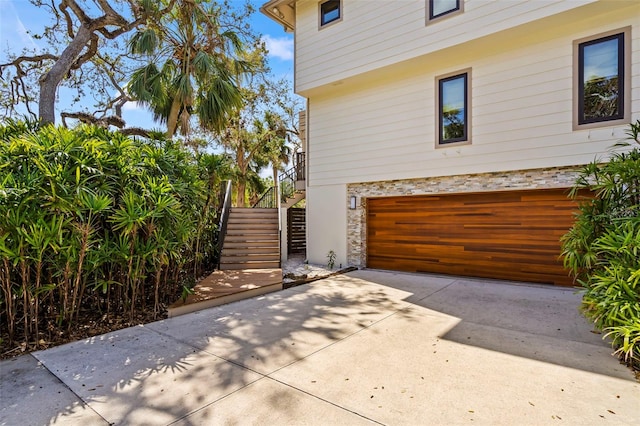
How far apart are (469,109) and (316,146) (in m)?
4.25

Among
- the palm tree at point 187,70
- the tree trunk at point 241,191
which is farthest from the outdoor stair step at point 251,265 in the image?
the tree trunk at point 241,191

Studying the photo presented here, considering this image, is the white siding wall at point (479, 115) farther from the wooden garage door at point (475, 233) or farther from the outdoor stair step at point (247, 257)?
the outdoor stair step at point (247, 257)

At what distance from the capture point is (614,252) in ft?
11.0

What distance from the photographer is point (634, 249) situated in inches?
118

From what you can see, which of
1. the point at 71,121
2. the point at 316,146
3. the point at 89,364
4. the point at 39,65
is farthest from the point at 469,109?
the point at 39,65

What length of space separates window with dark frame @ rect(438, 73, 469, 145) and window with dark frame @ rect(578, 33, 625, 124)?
6.64 feet

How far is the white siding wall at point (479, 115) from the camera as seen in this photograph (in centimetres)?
607

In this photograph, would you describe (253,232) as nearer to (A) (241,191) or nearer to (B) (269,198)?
(B) (269,198)

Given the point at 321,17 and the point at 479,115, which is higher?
the point at 321,17

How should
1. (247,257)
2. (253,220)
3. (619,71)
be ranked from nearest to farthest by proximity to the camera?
(619,71), (247,257), (253,220)

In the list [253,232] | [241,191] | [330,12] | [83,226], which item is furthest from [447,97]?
[241,191]

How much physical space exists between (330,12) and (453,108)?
4.57 metres

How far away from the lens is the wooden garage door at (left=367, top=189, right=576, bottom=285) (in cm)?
657

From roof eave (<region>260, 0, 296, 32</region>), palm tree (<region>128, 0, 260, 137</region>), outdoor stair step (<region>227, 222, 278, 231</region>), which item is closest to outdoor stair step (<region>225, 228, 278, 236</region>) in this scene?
outdoor stair step (<region>227, 222, 278, 231</region>)
